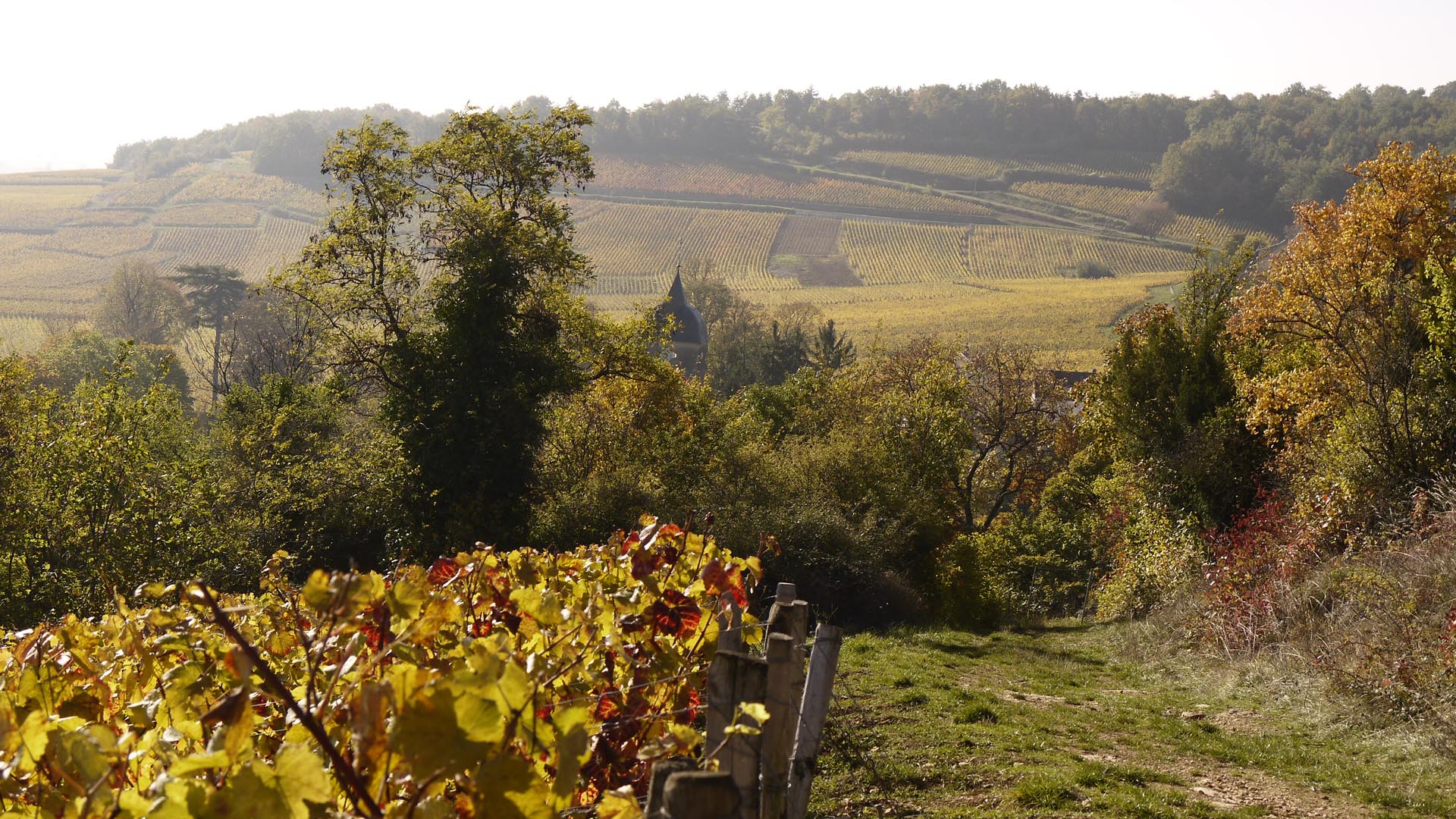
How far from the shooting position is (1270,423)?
661 inches

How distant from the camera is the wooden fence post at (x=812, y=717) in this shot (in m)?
2.99

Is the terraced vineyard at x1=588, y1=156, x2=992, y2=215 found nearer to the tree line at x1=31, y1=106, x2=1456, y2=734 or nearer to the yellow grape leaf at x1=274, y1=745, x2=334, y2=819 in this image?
the tree line at x1=31, y1=106, x2=1456, y2=734

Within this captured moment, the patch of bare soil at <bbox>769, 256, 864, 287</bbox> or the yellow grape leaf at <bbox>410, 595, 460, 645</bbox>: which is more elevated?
the yellow grape leaf at <bbox>410, 595, 460, 645</bbox>

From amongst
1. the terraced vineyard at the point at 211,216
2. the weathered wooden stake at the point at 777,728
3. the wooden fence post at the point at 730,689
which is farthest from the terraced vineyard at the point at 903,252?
the wooden fence post at the point at 730,689

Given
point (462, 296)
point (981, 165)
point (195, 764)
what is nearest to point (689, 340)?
point (462, 296)

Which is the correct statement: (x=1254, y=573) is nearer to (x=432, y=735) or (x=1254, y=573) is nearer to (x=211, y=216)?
(x=432, y=735)

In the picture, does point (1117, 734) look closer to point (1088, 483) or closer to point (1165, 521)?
point (1165, 521)

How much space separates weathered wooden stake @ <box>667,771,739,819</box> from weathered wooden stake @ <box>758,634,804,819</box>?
992 millimetres

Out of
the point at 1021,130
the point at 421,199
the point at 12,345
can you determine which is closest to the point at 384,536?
the point at 421,199

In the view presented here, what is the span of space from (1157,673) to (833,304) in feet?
264

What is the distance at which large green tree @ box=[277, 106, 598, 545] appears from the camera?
56.2ft

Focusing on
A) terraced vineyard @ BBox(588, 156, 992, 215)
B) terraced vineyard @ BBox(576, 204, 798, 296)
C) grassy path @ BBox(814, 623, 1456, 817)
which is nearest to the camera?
grassy path @ BBox(814, 623, 1456, 817)

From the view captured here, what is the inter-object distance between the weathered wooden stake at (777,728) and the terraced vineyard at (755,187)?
410ft

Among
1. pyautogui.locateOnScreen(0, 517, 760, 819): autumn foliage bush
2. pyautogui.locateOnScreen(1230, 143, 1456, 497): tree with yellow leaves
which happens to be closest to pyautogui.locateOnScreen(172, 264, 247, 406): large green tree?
pyautogui.locateOnScreen(1230, 143, 1456, 497): tree with yellow leaves
